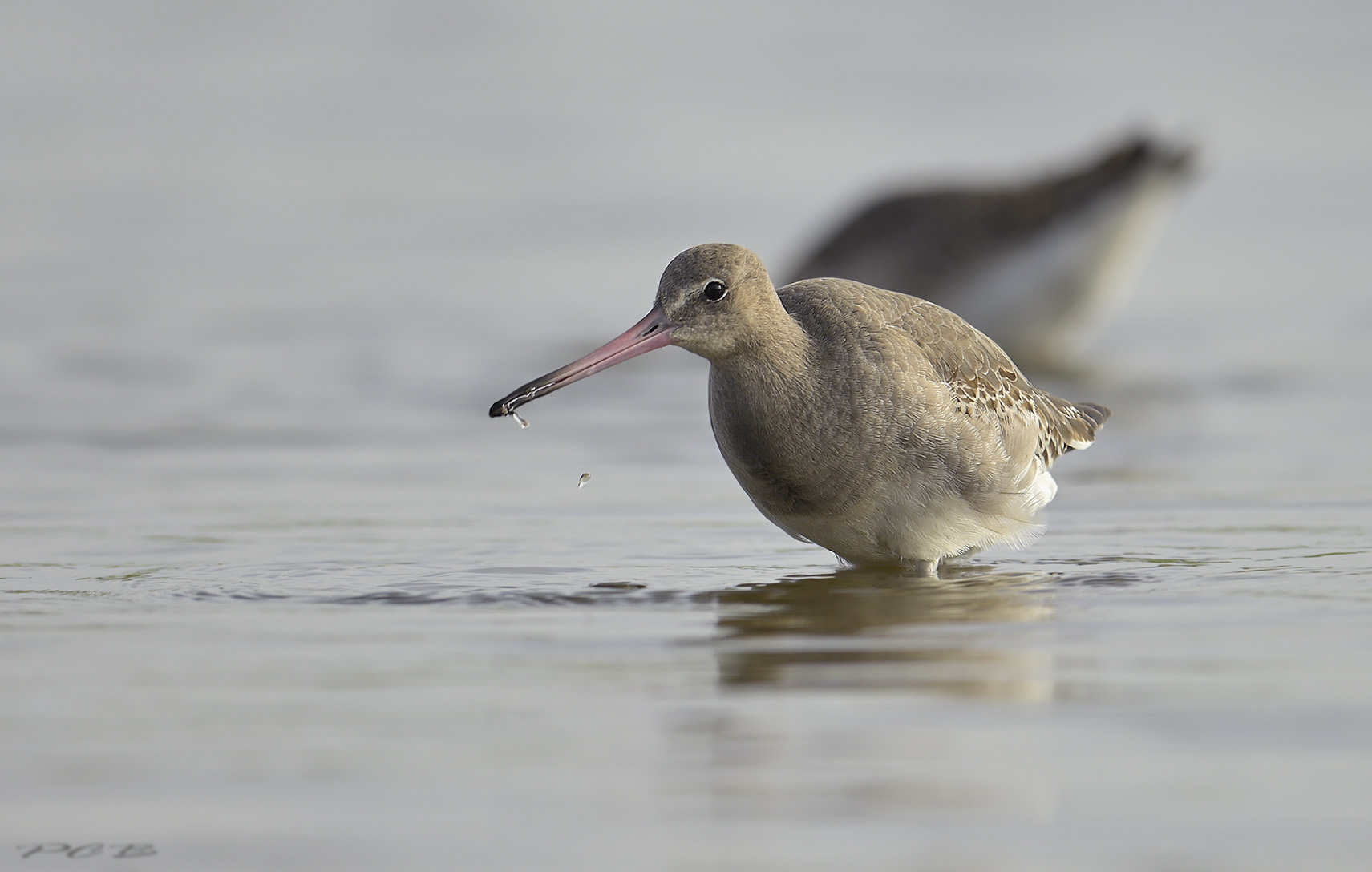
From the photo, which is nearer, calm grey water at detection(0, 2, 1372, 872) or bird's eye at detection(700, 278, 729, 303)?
calm grey water at detection(0, 2, 1372, 872)

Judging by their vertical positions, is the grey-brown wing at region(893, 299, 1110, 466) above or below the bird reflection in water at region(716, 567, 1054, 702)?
above

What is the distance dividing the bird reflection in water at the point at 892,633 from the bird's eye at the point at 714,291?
993 millimetres

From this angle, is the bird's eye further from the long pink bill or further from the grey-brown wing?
the grey-brown wing

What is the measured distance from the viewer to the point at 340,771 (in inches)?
177

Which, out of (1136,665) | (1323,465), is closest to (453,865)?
(1136,665)

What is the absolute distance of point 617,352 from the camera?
22.1ft

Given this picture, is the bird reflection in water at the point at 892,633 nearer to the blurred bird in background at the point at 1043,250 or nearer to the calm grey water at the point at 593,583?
the calm grey water at the point at 593,583

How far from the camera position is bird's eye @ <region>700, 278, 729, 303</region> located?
6777 mm

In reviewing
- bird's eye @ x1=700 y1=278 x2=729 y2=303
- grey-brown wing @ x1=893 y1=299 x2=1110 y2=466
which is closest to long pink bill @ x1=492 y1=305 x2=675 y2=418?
bird's eye @ x1=700 y1=278 x2=729 y2=303

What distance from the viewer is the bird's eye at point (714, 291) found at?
6.78 m

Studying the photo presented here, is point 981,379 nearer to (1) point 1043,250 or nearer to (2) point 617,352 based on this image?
(2) point 617,352

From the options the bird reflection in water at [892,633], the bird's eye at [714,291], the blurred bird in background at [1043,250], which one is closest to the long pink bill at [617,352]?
the bird's eye at [714,291]

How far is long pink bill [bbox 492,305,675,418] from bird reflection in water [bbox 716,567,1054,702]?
34.3 inches

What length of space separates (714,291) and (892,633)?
1.46 metres
